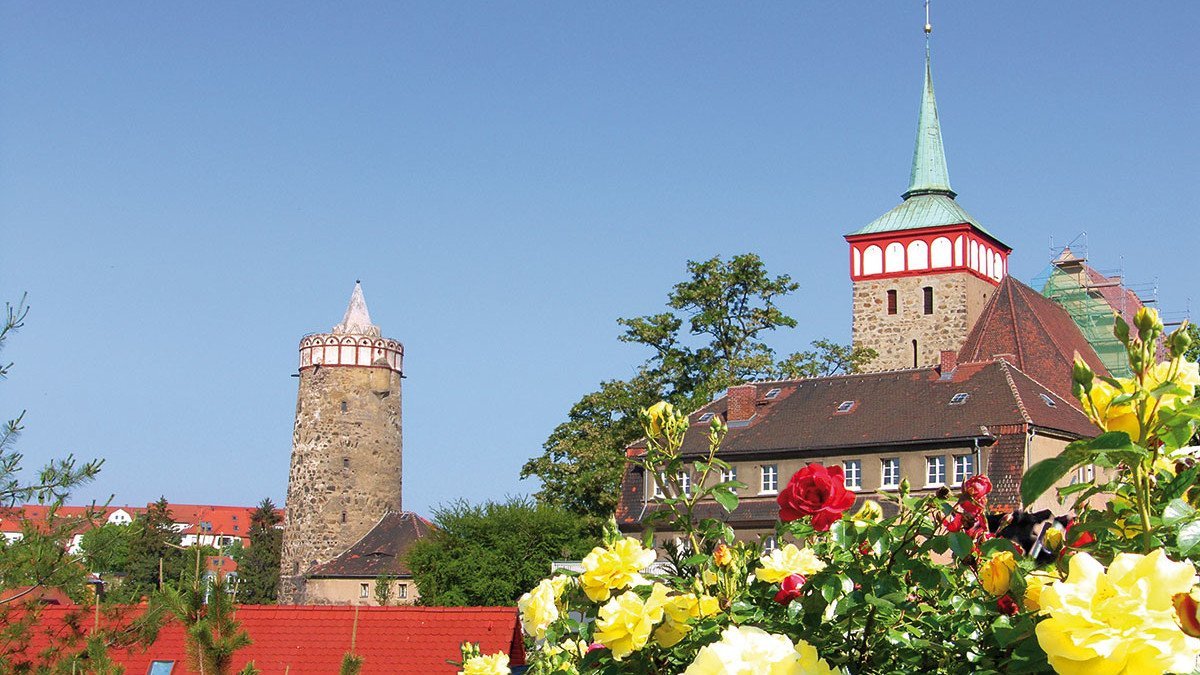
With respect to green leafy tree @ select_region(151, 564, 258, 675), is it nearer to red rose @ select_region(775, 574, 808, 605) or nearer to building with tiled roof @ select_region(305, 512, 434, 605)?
red rose @ select_region(775, 574, 808, 605)

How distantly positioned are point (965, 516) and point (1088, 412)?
1.11 meters

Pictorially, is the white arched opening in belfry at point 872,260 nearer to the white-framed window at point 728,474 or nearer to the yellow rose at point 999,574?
the white-framed window at point 728,474

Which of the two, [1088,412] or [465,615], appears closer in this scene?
[1088,412]

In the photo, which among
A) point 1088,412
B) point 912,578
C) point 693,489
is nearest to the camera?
point 1088,412

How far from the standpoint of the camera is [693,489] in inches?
158

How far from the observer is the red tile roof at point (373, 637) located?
60.3ft

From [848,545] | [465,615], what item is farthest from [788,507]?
[465,615]

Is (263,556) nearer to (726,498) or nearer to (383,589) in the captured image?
(383,589)

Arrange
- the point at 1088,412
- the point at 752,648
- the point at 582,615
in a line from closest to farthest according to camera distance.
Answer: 1. the point at 752,648
2. the point at 1088,412
3. the point at 582,615

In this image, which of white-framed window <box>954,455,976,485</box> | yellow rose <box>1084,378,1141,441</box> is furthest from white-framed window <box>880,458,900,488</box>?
yellow rose <box>1084,378,1141,441</box>

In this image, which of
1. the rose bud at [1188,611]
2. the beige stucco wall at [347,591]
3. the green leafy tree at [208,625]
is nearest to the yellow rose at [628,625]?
the rose bud at [1188,611]

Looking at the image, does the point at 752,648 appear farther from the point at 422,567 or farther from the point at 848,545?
the point at 422,567

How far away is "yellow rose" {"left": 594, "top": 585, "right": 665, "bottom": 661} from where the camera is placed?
338 cm

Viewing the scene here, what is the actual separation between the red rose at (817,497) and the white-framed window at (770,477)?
3722cm
